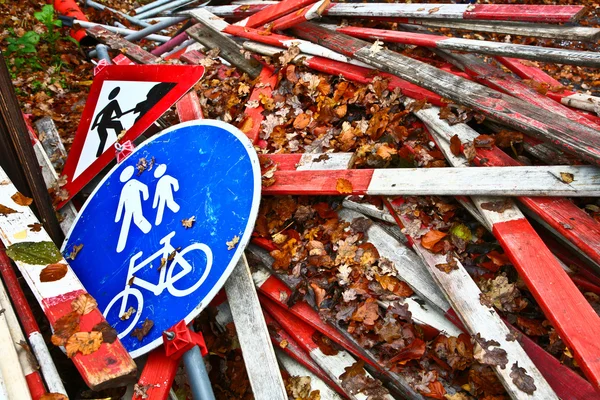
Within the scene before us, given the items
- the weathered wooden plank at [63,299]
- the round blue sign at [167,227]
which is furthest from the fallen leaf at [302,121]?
the weathered wooden plank at [63,299]

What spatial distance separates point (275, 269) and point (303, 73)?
6.01 feet

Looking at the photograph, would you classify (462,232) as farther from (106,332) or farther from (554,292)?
(106,332)

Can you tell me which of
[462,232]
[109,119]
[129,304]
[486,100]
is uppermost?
[486,100]

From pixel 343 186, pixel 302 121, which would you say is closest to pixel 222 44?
pixel 302 121

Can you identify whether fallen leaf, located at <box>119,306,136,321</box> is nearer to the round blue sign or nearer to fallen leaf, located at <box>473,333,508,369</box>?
the round blue sign

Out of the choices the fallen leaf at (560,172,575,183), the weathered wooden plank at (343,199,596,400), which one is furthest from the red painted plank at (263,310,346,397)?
the fallen leaf at (560,172,575,183)

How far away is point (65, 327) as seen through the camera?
226 centimetres

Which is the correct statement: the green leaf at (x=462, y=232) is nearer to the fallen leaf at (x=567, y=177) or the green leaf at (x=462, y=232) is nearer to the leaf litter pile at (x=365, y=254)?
the leaf litter pile at (x=365, y=254)

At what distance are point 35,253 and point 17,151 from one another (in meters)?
0.87

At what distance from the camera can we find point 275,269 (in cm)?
311

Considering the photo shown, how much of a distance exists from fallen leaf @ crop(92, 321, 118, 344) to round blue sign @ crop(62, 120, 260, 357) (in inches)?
15.2

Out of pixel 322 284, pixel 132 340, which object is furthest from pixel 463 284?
pixel 132 340

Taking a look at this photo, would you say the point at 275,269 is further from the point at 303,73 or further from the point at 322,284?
the point at 303,73

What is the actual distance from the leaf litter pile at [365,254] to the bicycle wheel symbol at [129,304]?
0.13 meters
